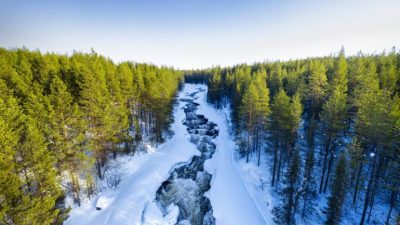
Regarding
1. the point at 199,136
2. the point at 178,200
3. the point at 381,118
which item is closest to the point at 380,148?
the point at 381,118

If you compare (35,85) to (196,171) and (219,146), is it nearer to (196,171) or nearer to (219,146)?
(196,171)

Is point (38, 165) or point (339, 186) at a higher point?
point (38, 165)

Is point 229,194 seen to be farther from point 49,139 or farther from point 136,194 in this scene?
point 49,139

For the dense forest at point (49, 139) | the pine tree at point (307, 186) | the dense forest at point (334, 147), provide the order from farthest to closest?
the pine tree at point (307, 186) < the dense forest at point (334, 147) < the dense forest at point (49, 139)

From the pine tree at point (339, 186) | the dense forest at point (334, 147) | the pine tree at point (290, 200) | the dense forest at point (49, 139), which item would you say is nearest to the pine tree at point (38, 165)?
the dense forest at point (49, 139)

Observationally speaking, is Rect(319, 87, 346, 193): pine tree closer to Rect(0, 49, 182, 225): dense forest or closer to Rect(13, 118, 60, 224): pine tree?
Rect(0, 49, 182, 225): dense forest

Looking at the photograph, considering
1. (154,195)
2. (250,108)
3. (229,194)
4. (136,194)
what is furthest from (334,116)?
(136,194)

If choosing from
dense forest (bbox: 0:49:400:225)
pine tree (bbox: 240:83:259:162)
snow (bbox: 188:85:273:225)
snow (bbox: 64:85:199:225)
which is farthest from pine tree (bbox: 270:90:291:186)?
snow (bbox: 64:85:199:225)

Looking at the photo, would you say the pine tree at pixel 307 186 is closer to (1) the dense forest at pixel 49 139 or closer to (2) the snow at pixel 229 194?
(2) the snow at pixel 229 194
